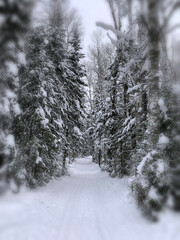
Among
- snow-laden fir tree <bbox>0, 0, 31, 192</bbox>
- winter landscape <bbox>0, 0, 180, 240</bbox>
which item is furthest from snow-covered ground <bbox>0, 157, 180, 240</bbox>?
snow-laden fir tree <bbox>0, 0, 31, 192</bbox>

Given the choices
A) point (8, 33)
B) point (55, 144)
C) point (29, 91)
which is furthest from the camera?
point (55, 144)

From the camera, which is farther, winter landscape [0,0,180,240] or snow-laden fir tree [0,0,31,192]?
winter landscape [0,0,180,240]

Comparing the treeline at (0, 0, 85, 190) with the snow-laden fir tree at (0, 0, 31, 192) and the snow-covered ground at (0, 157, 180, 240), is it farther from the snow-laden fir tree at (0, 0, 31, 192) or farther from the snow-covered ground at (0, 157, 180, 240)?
the snow-covered ground at (0, 157, 180, 240)

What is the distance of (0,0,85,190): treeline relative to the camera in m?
4.54

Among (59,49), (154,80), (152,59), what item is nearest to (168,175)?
(154,80)

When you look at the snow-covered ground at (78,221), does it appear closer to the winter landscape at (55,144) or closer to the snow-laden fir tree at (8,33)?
the winter landscape at (55,144)

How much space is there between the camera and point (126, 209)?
741 cm

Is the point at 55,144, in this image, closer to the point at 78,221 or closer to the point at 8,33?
the point at 78,221

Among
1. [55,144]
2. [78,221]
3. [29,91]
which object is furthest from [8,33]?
[55,144]

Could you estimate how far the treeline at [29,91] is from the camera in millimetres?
4536

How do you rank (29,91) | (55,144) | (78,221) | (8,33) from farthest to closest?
1. (55,144)
2. (29,91)
3. (78,221)
4. (8,33)

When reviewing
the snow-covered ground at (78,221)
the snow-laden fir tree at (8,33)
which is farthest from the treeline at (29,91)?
the snow-covered ground at (78,221)

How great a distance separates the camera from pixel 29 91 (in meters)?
10.3

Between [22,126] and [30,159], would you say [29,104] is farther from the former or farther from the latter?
[30,159]
